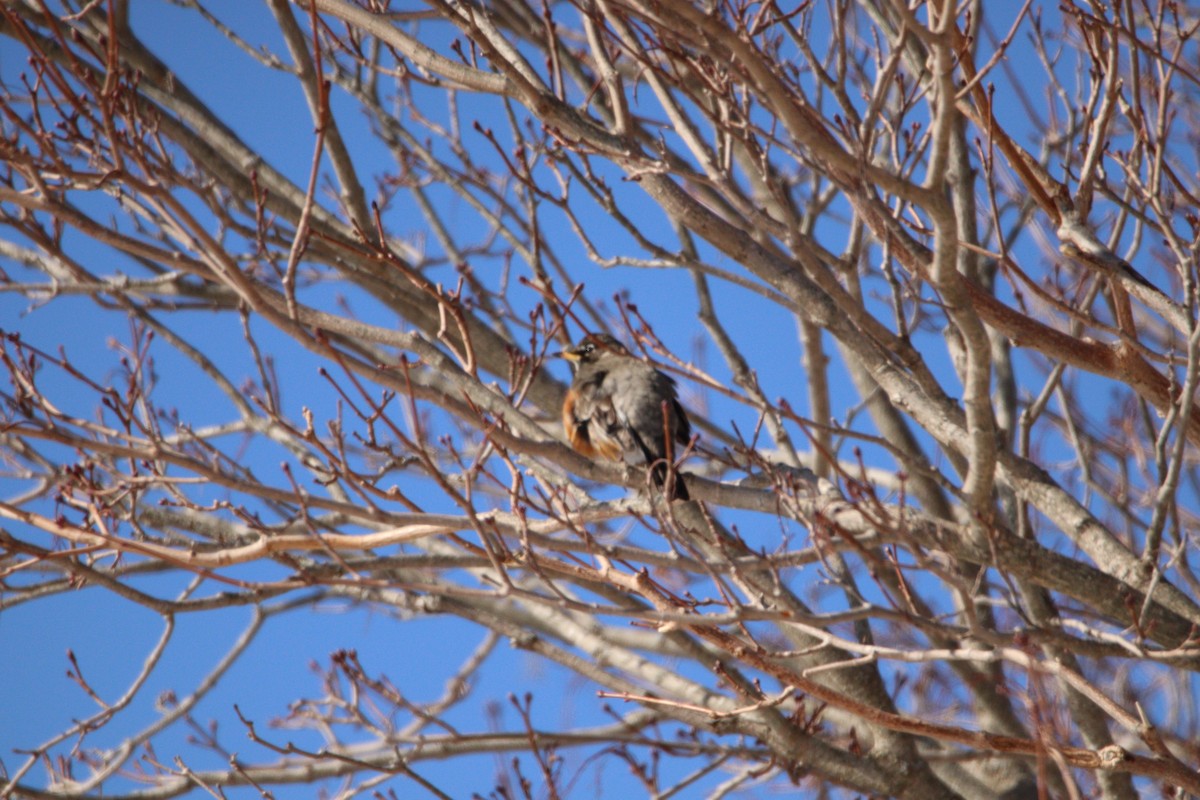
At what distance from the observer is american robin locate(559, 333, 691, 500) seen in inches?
202

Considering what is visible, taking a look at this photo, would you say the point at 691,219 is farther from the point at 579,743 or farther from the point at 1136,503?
the point at 1136,503

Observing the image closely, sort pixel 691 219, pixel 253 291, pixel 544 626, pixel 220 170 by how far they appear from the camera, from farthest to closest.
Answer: pixel 544 626 < pixel 220 170 < pixel 691 219 < pixel 253 291

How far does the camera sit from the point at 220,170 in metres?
5.40

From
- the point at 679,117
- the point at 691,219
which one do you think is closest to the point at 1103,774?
the point at 691,219

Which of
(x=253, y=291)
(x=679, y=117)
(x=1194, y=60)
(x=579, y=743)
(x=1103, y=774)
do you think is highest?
(x=1194, y=60)

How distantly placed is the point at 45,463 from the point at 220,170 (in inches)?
73.5

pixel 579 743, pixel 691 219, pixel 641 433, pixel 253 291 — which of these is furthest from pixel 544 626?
pixel 253 291

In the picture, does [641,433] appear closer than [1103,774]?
No

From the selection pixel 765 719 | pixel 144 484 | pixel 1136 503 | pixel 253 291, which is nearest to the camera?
pixel 253 291

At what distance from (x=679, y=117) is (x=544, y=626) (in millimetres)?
3836

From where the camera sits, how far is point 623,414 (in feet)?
16.9

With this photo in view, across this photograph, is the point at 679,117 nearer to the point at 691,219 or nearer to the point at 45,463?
the point at 691,219

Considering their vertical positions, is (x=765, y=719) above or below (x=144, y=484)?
below

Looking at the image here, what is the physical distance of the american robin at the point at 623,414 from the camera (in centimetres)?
512
